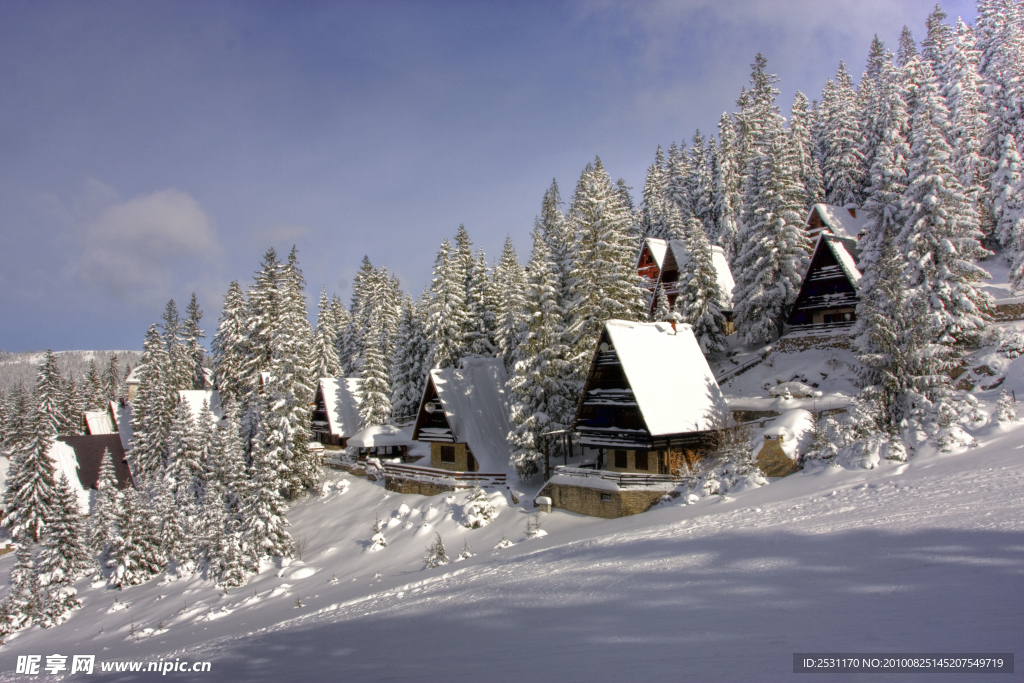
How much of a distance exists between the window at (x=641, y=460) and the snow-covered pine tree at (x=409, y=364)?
75.4ft

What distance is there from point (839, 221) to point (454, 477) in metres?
31.9

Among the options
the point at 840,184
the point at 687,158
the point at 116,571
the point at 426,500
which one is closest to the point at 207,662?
the point at 426,500

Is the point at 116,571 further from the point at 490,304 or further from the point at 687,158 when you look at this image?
the point at 687,158

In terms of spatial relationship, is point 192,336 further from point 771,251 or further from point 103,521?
point 771,251

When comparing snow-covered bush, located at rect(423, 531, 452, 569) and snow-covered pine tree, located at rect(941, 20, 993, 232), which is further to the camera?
snow-covered pine tree, located at rect(941, 20, 993, 232)

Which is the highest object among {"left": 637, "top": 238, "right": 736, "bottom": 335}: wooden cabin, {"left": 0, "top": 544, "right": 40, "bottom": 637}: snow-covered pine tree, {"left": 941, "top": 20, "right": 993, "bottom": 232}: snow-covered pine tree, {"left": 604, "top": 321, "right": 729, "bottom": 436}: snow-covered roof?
{"left": 941, "top": 20, "right": 993, "bottom": 232}: snow-covered pine tree

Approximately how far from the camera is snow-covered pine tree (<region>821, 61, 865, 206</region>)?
52.5 meters

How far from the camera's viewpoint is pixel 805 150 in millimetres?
57750

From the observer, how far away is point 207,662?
13367 millimetres

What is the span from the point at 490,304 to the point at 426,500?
17.0m

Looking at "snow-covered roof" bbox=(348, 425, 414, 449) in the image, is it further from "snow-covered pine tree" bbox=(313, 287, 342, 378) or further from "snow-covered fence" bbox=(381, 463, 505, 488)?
"snow-covered pine tree" bbox=(313, 287, 342, 378)

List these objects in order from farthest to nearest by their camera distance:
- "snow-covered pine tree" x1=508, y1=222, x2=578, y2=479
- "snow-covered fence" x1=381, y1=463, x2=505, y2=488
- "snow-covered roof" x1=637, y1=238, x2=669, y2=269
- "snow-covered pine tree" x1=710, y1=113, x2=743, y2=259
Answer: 1. "snow-covered pine tree" x1=710, y1=113, x2=743, y2=259
2. "snow-covered roof" x1=637, y1=238, x2=669, y2=269
3. "snow-covered fence" x1=381, y1=463, x2=505, y2=488
4. "snow-covered pine tree" x1=508, y1=222, x2=578, y2=479

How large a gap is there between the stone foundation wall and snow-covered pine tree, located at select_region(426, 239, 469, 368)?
54.0 ft

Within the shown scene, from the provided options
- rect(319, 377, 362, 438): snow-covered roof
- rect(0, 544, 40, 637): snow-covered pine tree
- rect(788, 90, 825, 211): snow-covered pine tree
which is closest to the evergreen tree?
rect(319, 377, 362, 438): snow-covered roof
